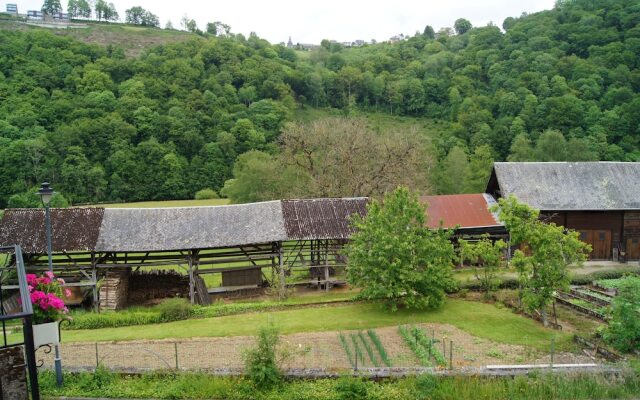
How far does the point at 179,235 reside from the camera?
2422 cm

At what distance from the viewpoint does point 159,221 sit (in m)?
25.0

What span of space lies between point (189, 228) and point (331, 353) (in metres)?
11.4

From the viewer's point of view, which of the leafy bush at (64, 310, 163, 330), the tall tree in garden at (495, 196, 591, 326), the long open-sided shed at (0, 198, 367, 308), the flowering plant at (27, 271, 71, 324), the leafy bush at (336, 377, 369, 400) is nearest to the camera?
the flowering plant at (27, 271, 71, 324)

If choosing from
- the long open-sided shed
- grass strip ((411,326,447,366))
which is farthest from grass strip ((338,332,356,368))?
the long open-sided shed

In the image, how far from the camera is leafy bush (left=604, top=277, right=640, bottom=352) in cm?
1522

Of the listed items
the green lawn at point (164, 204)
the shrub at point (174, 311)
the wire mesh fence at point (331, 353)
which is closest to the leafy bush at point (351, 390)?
the wire mesh fence at point (331, 353)

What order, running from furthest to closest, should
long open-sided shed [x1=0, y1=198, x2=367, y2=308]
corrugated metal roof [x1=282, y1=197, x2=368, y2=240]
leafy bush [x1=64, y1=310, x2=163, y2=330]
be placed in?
1. corrugated metal roof [x1=282, y1=197, x2=368, y2=240]
2. long open-sided shed [x1=0, y1=198, x2=367, y2=308]
3. leafy bush [x1=64, y1=310, x2=163, y2=330]

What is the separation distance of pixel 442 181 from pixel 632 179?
1873 centimetres

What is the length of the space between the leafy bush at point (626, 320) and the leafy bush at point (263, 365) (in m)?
10.7

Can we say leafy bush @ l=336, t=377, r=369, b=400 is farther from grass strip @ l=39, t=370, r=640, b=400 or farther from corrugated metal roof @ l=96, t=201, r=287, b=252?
corrugated metal roof @ l=96, t=201, r=287, b=252

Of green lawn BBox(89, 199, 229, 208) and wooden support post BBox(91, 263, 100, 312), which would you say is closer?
wooden support post BBox(91, 263, 100, 312)

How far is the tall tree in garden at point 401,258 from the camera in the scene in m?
20.4

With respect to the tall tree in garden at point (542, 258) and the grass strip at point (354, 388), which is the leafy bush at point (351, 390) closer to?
the grass strip at point (354, 388)

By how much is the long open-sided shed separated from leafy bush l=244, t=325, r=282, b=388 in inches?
434
